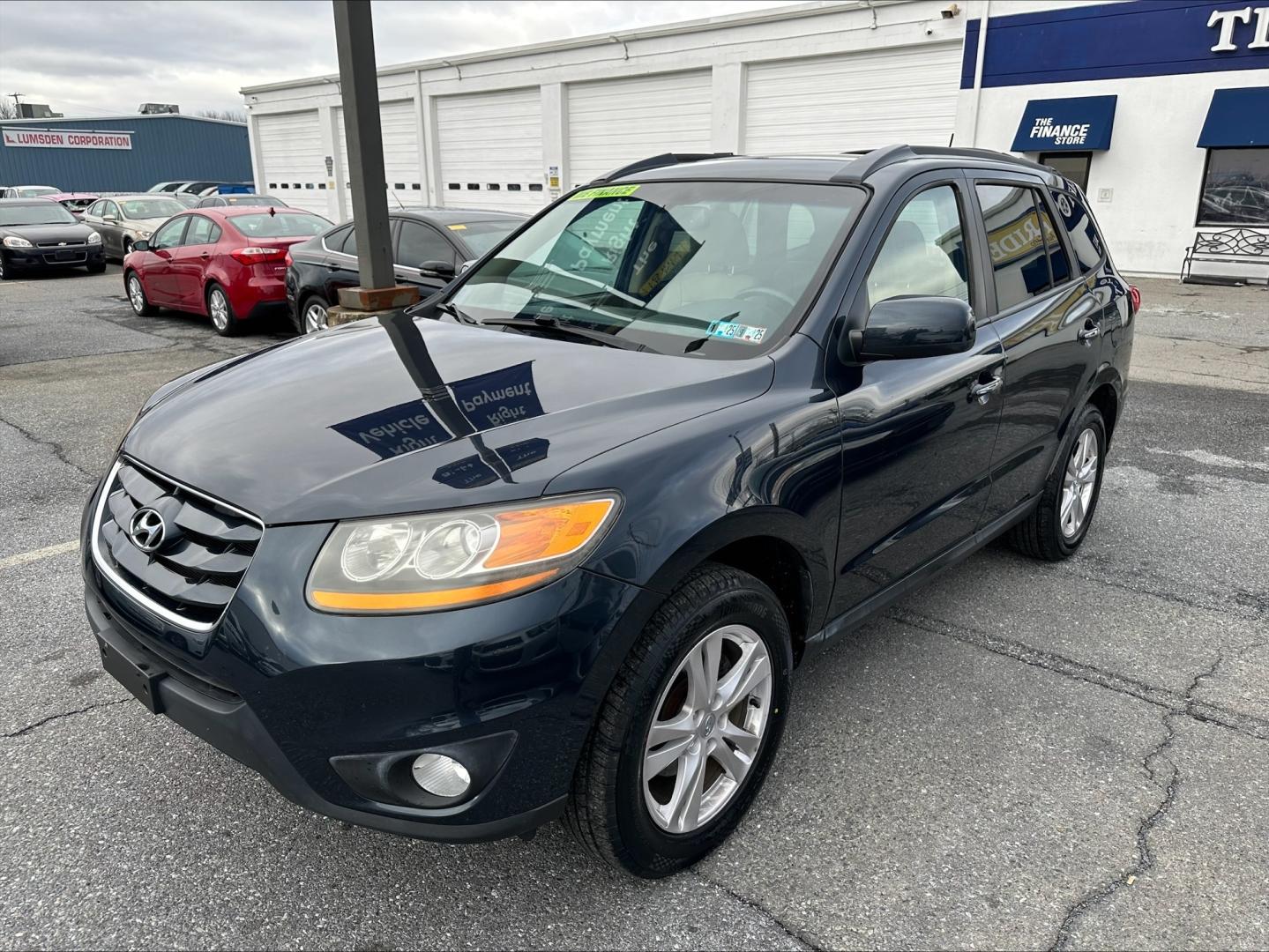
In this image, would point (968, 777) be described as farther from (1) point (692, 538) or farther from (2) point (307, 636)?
(2) point (307, 636)

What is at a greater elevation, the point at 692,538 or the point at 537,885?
the point at 692,538

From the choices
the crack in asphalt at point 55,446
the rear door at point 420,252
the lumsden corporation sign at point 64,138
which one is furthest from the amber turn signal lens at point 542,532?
the lumsden corporation sign at point 64,138

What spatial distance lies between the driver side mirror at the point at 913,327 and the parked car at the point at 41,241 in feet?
63.2

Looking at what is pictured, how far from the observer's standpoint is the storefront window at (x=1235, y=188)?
669 inches

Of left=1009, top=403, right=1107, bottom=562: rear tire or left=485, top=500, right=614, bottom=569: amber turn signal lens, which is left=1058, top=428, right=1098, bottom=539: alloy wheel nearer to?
left=1009, top=403, right=1107, bottom=562: rear tire

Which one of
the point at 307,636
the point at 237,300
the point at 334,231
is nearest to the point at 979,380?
the point at 307,636

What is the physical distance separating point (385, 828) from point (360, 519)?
2.12ft

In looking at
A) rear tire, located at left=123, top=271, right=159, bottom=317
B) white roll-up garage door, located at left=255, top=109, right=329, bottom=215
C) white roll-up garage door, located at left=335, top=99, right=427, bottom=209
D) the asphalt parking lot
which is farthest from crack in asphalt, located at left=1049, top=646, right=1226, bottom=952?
white roll-up garage door, located at left=255, top=109, right=329, bottom=215

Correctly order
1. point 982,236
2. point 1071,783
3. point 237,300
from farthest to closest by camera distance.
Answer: point 237,300
point 982,236
point 1071,783

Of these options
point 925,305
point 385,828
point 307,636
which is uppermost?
point 925,305

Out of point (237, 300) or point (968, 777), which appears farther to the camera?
point (237, 300)

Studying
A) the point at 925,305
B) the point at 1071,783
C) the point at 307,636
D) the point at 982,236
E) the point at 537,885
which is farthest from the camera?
the point at 982,236

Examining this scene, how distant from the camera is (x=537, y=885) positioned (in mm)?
2299

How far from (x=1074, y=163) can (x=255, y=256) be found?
1630 centimetres
